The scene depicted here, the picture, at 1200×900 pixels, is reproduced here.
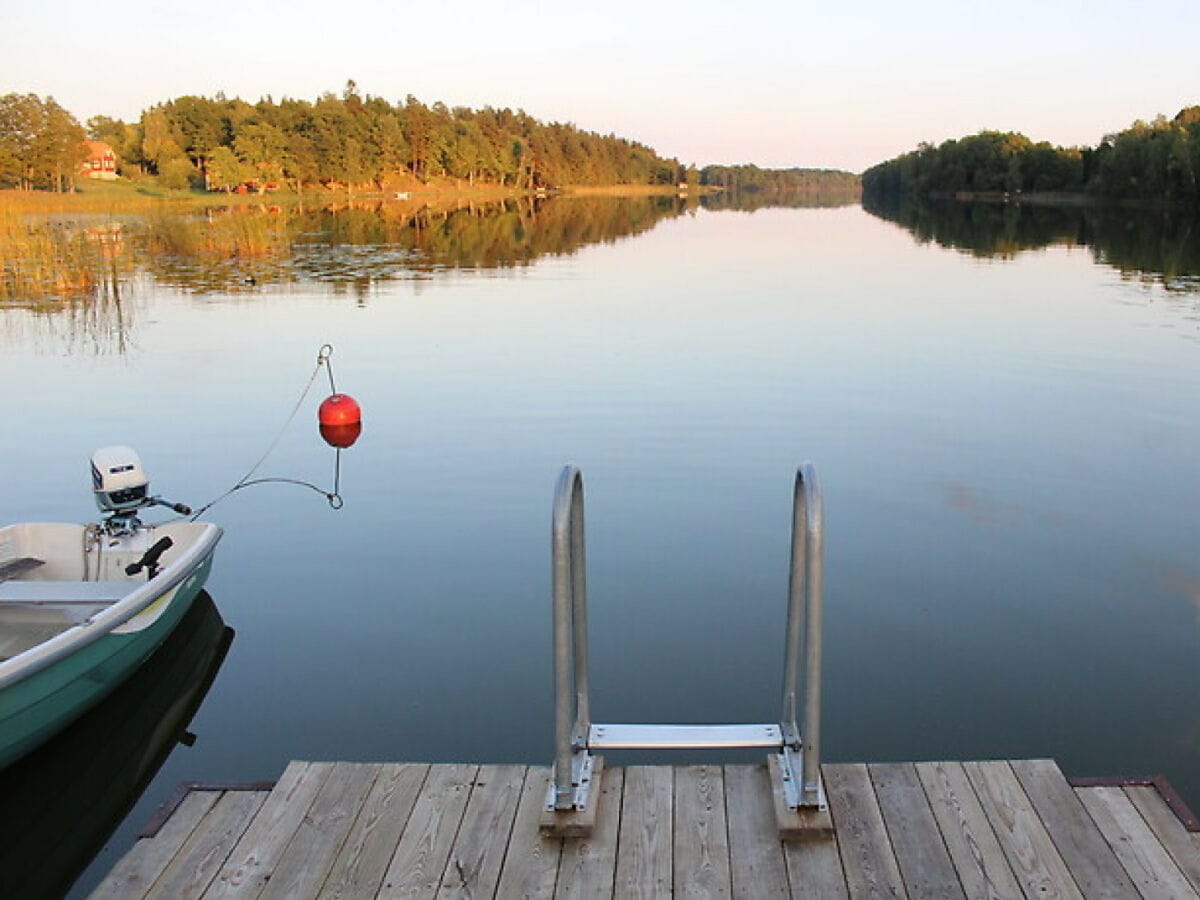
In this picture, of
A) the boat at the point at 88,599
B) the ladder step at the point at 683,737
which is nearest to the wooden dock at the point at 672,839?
the ladder step at the point at 683,737

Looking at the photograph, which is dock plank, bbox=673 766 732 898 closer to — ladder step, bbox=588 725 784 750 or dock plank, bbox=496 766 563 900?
ladder step, bbox=588 725 784 750

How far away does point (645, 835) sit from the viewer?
3906 millimetres

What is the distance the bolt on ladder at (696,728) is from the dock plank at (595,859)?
61 mm

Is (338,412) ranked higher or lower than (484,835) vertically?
higher

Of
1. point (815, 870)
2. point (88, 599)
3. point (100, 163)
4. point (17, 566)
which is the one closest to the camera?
point (815, 870)

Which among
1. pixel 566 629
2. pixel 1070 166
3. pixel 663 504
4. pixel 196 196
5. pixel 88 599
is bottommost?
pixel 663 504

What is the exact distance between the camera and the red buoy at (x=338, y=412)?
12.1 meters

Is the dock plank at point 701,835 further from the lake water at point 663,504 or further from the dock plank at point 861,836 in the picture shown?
the lake water at point 663,504

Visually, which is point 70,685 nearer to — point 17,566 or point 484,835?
point 17,566

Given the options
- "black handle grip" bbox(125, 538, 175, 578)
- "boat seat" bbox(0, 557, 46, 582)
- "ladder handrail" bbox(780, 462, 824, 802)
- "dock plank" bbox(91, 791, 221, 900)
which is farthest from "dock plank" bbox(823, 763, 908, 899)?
"boat seat" bbox(0, 557, 46, 582)

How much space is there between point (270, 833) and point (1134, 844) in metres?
3.32

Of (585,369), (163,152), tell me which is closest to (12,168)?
(163,152)

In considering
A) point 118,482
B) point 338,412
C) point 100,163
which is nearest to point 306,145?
point 100,163

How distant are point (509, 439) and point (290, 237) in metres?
34.6
